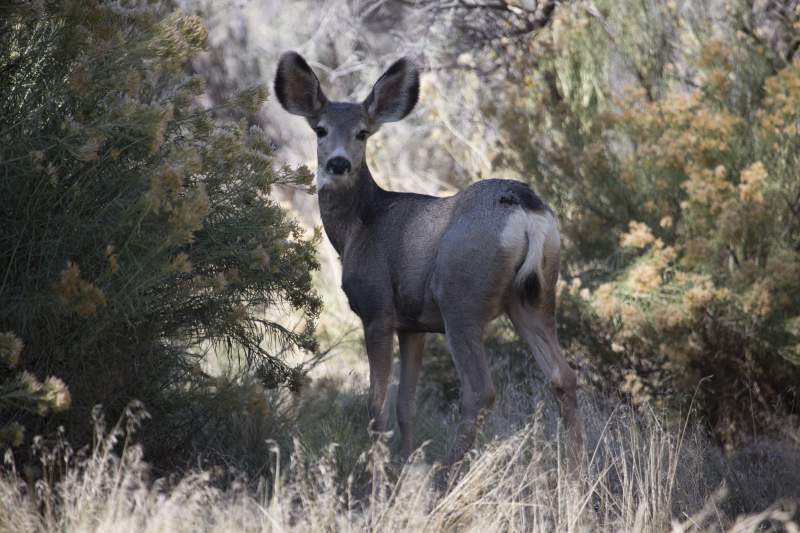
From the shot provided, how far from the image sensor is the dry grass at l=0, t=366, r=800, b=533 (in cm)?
415

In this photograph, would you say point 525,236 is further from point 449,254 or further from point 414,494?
point 414,494

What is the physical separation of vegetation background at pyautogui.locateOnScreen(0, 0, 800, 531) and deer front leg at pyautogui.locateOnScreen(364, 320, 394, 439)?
0.31 metres

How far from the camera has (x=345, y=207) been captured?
6.92 metres

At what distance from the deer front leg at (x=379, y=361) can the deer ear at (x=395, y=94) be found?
151 cm

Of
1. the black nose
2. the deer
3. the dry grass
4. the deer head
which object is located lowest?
the dry grass

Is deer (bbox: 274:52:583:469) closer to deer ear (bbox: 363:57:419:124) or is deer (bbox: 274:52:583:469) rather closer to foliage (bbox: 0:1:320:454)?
deer ear (bbox: 363:57:419:124)

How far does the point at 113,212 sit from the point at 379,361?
6.32ft

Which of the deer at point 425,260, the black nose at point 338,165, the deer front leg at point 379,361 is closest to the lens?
the deer at point 425,260

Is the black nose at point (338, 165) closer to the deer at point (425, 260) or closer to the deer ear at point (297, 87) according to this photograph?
the deer at point (425, 260)

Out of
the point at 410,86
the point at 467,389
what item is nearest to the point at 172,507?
the point at 467,389

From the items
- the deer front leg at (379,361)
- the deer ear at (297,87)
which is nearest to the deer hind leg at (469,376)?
the deer front leg at (379,361)

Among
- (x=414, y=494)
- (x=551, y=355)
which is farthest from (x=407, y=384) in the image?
(x=414, y=494)

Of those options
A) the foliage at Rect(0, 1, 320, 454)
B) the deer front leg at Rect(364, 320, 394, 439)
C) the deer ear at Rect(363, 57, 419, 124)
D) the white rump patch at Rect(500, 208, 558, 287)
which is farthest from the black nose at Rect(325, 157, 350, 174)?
the white rump patch at Rect(500, 208, 558, 287)

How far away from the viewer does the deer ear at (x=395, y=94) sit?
704 centimetres
